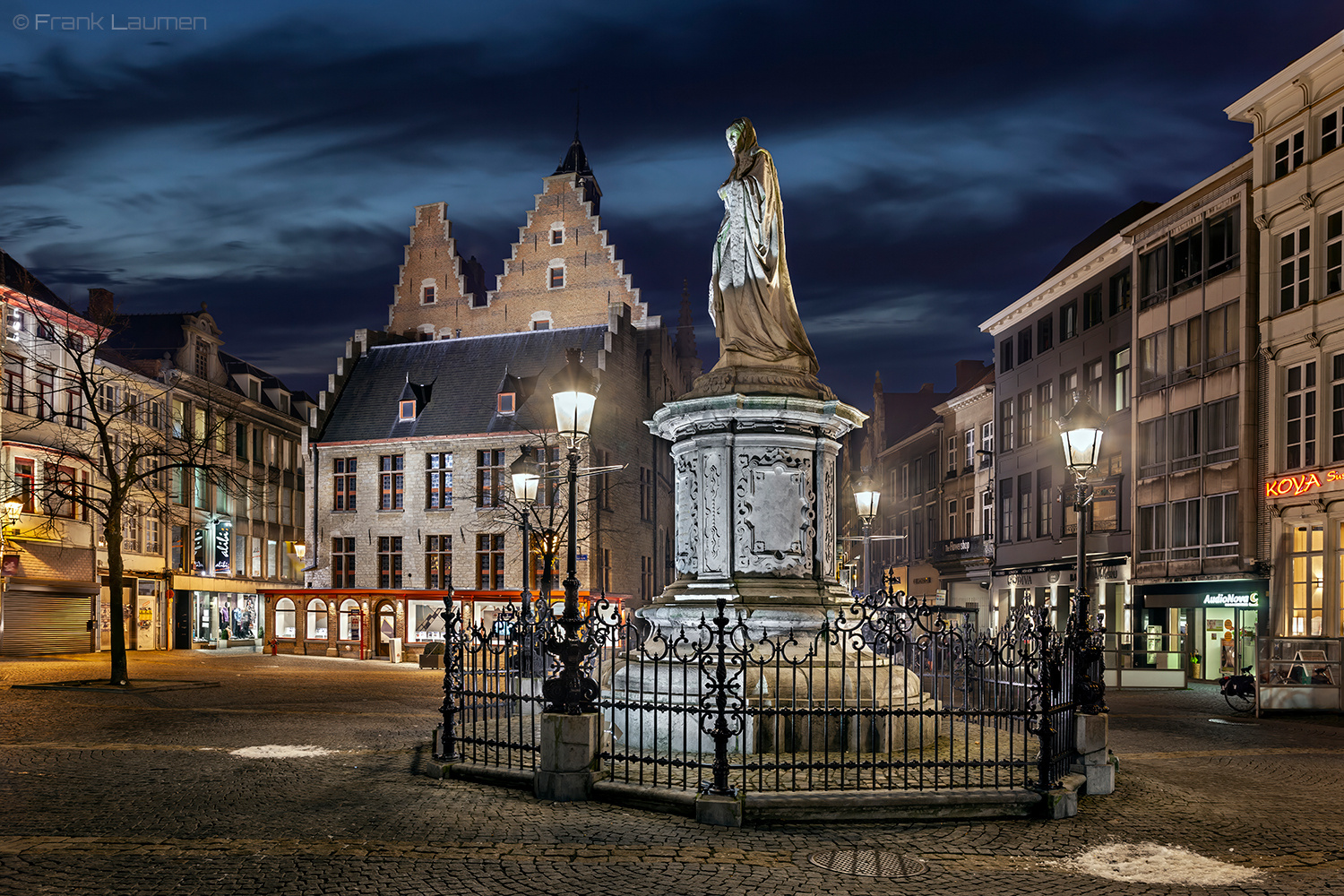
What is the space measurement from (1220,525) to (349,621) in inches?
1225

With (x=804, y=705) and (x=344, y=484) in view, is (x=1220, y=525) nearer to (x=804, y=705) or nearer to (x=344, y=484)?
(x=804, y=705)

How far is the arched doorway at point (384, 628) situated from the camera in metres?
42.6

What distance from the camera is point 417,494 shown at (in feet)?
154

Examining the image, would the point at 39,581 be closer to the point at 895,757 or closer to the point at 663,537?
the point at 663,537

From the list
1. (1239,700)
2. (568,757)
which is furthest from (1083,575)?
(1239,700)

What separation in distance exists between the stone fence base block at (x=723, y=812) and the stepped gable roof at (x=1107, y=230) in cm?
3621

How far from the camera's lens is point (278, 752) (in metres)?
12.7

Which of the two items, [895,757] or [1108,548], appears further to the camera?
[1108,548]

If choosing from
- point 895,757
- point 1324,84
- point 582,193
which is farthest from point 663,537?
point 895,757

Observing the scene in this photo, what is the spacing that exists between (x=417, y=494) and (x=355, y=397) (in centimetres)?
577

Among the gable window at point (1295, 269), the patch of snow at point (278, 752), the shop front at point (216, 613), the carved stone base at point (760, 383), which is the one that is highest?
the gable window at point (1295, 269)

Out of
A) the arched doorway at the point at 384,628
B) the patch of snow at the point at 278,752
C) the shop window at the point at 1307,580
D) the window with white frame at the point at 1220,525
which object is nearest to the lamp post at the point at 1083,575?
the patch of snow at the point at 278,752

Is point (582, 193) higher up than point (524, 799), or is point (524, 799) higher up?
point (582, 193)

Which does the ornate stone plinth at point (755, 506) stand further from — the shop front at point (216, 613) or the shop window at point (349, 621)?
the shop front at point (216, 613)
